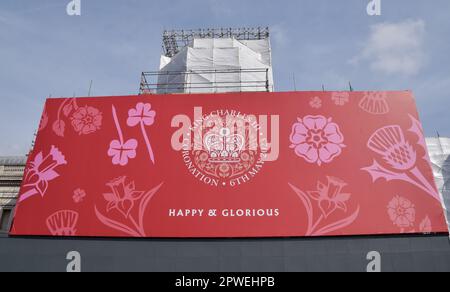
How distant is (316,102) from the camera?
14914 millimetres

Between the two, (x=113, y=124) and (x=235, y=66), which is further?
(x=235, y=66)

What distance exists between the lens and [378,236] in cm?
1256

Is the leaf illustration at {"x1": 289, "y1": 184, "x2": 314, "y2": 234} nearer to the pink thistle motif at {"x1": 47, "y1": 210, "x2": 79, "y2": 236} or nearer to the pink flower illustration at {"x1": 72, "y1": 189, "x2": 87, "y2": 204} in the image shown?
the pink flower illustration at {"x1": 72, "y1": 189, "x2": 87, "y2": 204}

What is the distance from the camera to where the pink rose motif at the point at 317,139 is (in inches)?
551

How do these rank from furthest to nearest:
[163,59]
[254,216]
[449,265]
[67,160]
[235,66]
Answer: [163,59], [235,66], [67,160], [254,216], [449,265]

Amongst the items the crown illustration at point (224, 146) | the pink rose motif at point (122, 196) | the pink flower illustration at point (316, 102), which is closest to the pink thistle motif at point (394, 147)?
the pink flower illustration at point (316, 102)

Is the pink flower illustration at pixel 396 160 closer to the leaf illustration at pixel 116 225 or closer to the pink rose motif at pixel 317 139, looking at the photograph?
the pink rose motif at pixel 317 139

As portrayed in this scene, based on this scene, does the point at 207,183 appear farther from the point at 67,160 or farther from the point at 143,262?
the point at 67,160

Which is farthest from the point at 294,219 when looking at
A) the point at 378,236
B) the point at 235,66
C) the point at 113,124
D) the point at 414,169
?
the point at 235,66

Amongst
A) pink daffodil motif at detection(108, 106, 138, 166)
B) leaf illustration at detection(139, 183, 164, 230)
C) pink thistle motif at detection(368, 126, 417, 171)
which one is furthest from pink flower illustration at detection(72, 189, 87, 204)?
pink thistle motif at detection(368, 126, 417, 171)

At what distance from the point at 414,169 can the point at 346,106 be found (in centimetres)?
390

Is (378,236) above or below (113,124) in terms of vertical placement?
below

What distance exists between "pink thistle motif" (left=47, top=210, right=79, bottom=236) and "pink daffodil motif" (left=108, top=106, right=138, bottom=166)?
2786 millimetres

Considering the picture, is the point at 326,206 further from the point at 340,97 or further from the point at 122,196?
the point at 122,196
